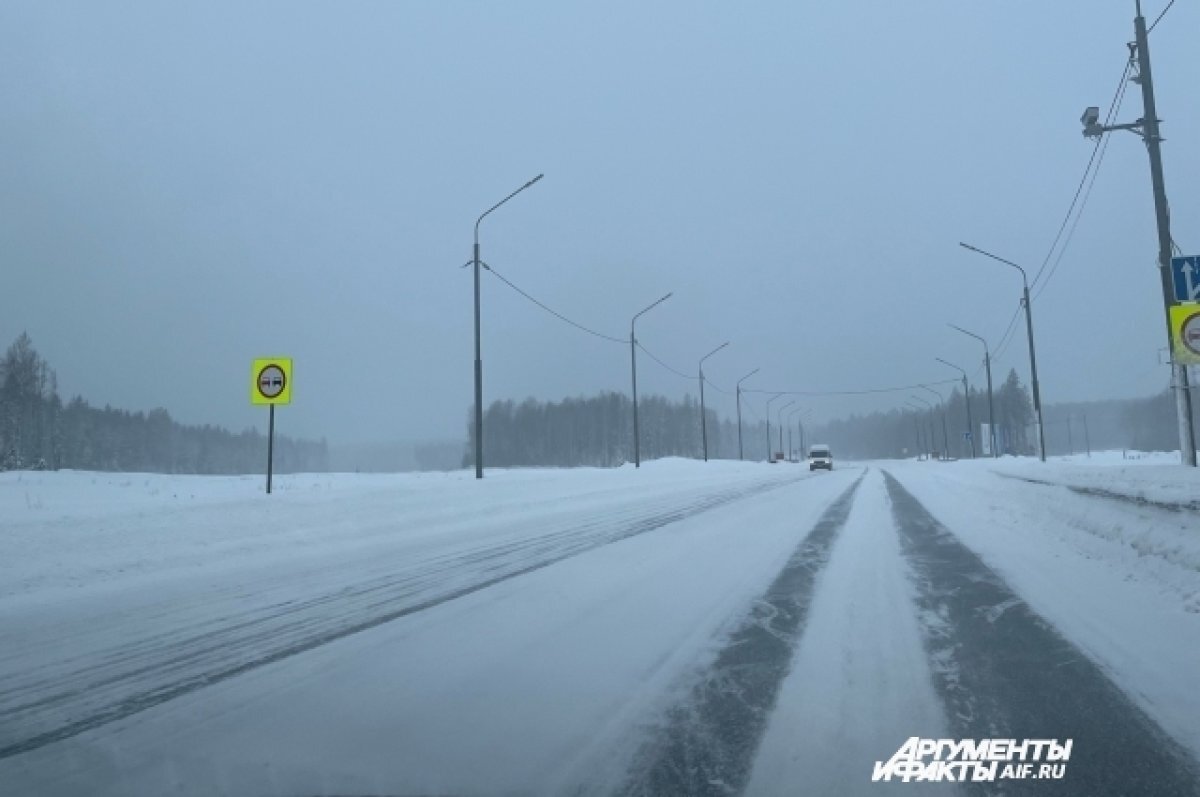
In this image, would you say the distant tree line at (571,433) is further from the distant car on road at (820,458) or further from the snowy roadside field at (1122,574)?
the snowy roadside field at (1122,574)

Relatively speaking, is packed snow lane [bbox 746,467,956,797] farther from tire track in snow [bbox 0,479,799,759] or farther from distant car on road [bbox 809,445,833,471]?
distant car on road [bbox 809,445,833,471]

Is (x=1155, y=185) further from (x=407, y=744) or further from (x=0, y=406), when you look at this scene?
(x=0, y=406)

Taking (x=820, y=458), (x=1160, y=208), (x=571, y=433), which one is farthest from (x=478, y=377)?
(x=571, y=433)

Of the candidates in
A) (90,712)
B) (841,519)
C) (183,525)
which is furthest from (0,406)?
(90,712)

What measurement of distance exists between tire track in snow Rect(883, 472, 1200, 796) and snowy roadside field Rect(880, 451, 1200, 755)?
156 millimetres

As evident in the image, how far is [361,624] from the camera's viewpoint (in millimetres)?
6809

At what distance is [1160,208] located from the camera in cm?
1788

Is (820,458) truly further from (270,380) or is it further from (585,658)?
(585,658)

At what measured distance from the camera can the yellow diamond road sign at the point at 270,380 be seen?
1722cm

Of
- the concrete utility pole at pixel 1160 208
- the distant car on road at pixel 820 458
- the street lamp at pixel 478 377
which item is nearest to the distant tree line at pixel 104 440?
the street lamp at pixel 478 377

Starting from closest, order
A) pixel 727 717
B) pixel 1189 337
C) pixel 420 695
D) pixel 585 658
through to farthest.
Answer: pixel 727 717
pixel 420 695
pixel 585 658
pixel 1189 337

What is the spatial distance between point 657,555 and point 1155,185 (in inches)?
565

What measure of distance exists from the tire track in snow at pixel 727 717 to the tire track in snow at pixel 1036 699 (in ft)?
2.65

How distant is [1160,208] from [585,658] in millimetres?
17635
